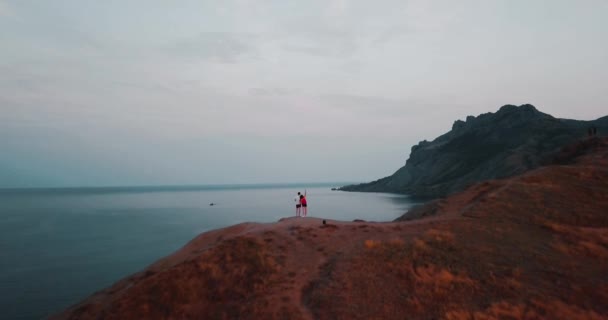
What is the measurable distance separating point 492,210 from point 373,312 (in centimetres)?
1509

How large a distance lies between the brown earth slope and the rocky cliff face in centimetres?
10492

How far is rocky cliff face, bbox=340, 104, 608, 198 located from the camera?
5089 inches

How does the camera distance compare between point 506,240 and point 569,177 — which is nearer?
point 506,240

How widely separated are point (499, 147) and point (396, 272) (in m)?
168

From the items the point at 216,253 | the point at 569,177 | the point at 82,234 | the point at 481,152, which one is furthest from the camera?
the point at 481,152

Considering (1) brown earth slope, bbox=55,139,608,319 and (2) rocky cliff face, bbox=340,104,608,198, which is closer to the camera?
(1) brown earth slope, bbox=55,139,608,319

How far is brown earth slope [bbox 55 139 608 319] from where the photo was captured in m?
14.7

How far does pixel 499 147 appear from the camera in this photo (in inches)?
6437

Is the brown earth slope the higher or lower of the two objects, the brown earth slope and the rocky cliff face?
the lower

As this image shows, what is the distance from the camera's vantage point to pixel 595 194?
26781 millimetres

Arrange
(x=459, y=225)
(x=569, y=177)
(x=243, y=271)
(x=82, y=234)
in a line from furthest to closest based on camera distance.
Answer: (x=82, y=234), (x=569, y=177), (x=459, y=225), (x=243, y=271)

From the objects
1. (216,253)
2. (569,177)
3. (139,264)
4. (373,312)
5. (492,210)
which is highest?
(569,177)

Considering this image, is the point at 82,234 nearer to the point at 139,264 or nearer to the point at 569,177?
the point at 139,264

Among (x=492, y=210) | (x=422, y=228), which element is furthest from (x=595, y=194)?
(x=422, y=228)
